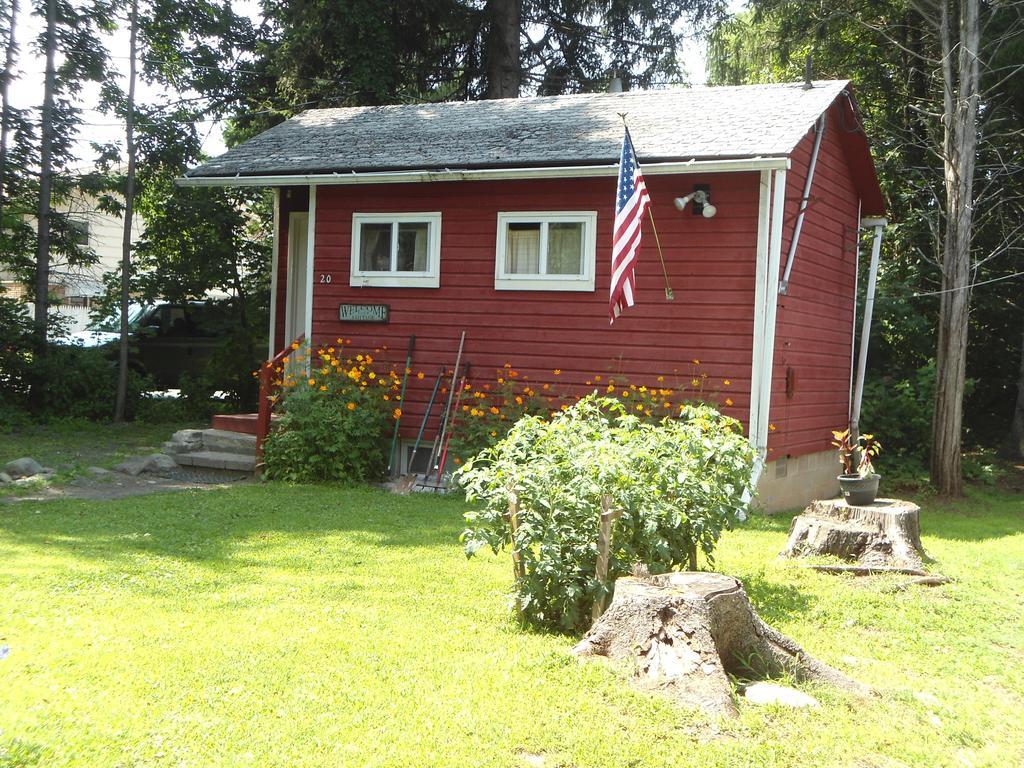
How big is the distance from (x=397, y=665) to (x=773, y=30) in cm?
1572

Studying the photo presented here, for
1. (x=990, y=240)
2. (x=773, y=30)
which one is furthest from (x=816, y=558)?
(x=773, y=30)

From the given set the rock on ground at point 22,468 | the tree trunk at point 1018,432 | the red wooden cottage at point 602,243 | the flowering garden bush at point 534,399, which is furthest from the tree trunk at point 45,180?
the tree trunk at point 1018,432

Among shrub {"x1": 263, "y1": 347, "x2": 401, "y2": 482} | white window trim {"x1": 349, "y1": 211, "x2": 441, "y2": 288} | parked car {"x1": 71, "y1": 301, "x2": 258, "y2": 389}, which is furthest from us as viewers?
parked car {"x1": 71, "y1": 301, "x2": 258, "y2": 389}

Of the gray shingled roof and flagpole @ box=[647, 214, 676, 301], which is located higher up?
the gray shingled roof

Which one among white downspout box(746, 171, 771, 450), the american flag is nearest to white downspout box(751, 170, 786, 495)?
white downspout box(746, 171, 771, 450)

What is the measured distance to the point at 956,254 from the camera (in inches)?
487

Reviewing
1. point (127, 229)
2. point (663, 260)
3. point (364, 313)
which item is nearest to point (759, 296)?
point (663, 260)

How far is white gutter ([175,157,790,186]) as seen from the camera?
31.3 feet

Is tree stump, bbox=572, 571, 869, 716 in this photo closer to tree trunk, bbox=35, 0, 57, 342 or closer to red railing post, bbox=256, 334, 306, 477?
red railing post, bbox=256, 334, 306, 477

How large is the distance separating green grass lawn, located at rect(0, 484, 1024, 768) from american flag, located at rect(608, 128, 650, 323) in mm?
2941

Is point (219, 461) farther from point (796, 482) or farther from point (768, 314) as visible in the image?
point (796, 482)

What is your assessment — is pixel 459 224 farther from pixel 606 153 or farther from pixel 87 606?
pixel 87 606

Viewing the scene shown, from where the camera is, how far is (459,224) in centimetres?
1145

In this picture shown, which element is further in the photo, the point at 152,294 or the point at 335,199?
the point at 152,294
